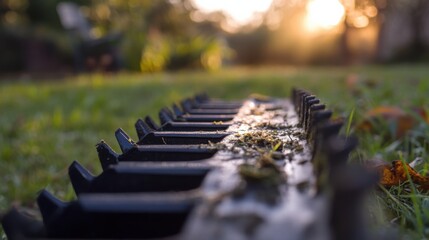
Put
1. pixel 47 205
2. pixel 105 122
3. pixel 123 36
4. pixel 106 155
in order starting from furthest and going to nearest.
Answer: pixel 123 36, pixel 105 122, pixel 106 155, pixel 47 205

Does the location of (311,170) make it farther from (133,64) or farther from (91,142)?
(133,64)

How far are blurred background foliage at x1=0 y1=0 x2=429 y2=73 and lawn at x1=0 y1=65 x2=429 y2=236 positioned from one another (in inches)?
175

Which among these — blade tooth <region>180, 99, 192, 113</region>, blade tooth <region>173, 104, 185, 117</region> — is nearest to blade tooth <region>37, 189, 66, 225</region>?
blade tooth <region>173, 104, 185, 117</region>

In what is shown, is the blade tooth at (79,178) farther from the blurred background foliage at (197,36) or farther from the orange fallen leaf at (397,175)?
the blurred background foliage at (197,36)

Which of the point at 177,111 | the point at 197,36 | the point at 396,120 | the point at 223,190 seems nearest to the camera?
the point at 223,190

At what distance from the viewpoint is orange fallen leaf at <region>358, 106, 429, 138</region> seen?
2.37 m

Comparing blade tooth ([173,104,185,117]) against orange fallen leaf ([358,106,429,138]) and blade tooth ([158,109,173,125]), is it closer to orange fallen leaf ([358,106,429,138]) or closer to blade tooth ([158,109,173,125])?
blade tooth ([158,109,173,125])

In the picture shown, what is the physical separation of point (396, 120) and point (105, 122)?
2.36 metres

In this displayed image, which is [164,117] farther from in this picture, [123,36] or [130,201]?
[123,36]

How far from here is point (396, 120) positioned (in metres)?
2.40

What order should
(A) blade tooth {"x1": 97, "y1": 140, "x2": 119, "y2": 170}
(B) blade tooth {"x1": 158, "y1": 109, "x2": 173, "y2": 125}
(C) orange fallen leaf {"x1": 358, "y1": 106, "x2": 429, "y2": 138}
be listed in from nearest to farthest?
(A) blade tooth {"x1": 97, "y1": 140, "x2": 119, "y2": 170}, (B) blade tooth {"x1": 158, "y1": 109, "x2": 173, "y2": 125}, (C) orange fallen leaf {"x1": 358, "y1": 106, "x2": 429, "y2": 138}

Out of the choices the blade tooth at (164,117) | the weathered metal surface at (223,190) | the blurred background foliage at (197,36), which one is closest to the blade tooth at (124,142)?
the weathered metal surface at (223,190)

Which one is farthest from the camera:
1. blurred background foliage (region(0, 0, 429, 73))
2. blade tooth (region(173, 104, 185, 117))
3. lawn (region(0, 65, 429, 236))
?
blurred background foliage (region(0, 0, 429, 73))

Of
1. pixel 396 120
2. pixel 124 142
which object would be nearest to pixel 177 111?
pixel 124 142
